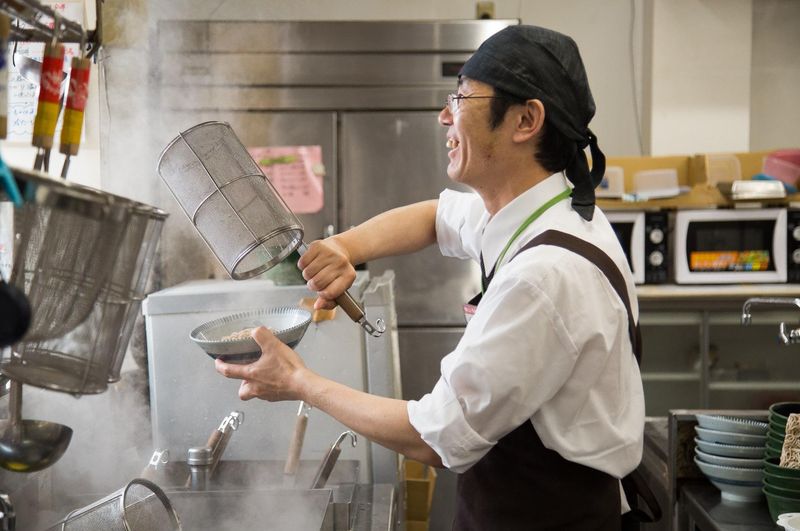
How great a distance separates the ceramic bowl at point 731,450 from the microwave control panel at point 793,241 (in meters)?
2.32

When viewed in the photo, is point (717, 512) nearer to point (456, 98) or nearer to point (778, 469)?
point (778, 469)

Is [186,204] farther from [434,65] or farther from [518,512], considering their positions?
→ [434,65]

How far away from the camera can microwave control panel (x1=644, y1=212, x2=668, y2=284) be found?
383 cm

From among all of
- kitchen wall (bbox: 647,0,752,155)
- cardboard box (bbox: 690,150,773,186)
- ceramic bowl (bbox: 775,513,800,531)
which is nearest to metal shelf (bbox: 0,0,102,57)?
ceramic bowl (bbox: 775,513,800,531)

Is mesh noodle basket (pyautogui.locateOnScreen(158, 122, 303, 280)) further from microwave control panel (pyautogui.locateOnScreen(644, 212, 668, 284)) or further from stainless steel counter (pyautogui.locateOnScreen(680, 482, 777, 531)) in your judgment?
microwave control panel (pyautogui.locateOnScreen(644, 212, 668, 284))

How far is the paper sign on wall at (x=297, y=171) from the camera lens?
377cm

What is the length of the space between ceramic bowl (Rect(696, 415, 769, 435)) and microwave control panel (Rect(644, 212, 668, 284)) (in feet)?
6.71

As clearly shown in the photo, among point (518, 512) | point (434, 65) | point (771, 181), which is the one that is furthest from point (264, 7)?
point (518, 512)

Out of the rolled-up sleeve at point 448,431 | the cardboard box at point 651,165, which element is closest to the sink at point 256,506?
the rolled-up sleeve at point 448,431

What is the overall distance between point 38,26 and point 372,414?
758 mm

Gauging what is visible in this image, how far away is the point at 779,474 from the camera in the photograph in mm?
1609

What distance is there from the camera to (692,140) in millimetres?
4414

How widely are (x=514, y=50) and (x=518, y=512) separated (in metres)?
0.79

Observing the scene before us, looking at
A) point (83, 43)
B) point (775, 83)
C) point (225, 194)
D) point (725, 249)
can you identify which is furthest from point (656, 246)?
point (83, 43)
